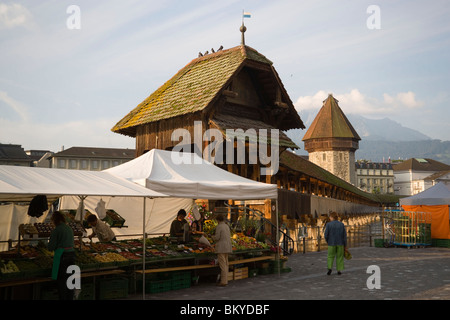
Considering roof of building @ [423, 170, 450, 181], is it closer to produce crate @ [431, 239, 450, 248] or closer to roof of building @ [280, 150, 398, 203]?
roof of building @ [280, 150, 398, 203]

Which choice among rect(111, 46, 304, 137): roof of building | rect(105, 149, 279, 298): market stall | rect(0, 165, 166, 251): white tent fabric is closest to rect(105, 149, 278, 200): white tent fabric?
rect(105, 149, 279, 298): market stall

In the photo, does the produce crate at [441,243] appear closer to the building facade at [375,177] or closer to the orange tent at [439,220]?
the orange tent at [439,220]

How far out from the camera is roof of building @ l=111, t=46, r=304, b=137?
19609 mm

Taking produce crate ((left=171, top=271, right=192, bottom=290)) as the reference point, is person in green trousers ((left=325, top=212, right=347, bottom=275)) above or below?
above

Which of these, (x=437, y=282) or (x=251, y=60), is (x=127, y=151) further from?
(x=437, y=282)

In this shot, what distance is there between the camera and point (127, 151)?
395 ft

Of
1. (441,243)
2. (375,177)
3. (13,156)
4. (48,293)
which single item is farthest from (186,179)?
(375,177)

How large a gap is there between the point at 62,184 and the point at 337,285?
7.06m

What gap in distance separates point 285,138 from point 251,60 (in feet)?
12.9

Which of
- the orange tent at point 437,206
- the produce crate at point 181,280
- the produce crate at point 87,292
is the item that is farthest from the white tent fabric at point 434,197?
the produce crate at point 87,292

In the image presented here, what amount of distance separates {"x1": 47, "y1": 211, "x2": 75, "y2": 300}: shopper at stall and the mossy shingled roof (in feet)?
33.3

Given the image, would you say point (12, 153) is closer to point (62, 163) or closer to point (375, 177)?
point (62, 163)

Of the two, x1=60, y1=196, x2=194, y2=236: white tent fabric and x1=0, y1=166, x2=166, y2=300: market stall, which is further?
x1=60, y1=196, x2=194, y2=236: white tent fabric
